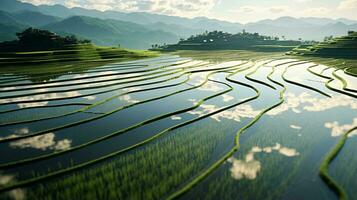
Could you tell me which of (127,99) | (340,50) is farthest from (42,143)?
(340,50)

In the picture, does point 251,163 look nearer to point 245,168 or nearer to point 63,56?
point 245,168

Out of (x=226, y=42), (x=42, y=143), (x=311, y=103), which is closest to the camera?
(x=42, y=143)

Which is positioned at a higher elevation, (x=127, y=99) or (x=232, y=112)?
(x=127, y=99)

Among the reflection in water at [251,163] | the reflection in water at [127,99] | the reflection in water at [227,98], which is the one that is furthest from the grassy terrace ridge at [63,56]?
the reflection in water at [251,163]

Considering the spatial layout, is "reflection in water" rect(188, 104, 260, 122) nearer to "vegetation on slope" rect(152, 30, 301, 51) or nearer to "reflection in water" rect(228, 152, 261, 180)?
"reflection in water" rect(228, 152, 261, 180)

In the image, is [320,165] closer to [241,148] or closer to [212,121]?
[241,148]

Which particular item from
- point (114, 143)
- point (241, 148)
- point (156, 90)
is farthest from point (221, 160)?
point (156, 90)

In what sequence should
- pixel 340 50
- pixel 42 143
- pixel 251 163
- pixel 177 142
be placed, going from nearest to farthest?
pixel 251 163 → pixel 42 143 → pixel 177 142 → pixel 340 50

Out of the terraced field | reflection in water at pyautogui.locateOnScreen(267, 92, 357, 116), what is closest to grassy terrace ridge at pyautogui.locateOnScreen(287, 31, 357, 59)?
the terraced field
